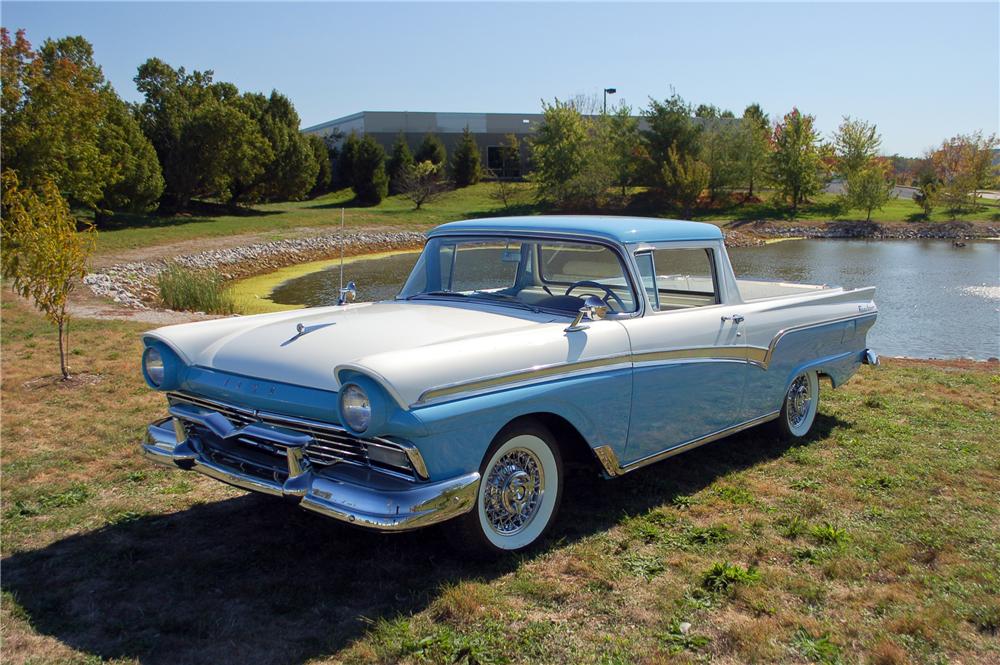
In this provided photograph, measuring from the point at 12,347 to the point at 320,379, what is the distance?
7889 mm

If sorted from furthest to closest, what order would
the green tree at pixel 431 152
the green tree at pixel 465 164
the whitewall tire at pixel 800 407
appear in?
1. the green tree at pixel 465 164
2. the green tree at pixel 431 152
3. the whitewall tire at pixel 800 407

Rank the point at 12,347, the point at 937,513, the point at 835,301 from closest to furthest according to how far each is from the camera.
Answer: the point at 937,513 → the point at 835,301 → the point at 12,347

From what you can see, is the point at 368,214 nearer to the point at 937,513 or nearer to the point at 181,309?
the point at 181,309

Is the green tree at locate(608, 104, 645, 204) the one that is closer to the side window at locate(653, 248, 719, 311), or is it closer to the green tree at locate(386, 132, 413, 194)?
the green tree at locate(386, 132, 413, 194)

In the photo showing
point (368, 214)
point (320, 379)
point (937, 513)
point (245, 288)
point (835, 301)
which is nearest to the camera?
point (320, 379)

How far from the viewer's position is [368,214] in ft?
129

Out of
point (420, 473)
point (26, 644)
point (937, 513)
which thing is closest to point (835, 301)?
point (937, 513)

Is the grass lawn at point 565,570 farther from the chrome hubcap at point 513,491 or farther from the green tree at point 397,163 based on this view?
the green tree at point 397,163

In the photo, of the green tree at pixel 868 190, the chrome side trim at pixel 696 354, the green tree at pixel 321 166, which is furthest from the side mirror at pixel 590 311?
the green tree at pixel 868 190

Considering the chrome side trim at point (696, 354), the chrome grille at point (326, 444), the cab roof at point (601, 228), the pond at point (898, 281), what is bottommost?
the pond at point (898, 281)

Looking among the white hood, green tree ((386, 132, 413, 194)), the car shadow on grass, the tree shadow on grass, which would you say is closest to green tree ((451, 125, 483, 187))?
green tree ((386, 132, 413, 194))

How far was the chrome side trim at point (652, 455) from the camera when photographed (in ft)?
13.9

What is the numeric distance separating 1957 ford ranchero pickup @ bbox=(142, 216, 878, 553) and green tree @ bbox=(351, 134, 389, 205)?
4119 centimetres

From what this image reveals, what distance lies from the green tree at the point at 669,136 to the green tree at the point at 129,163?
2968 cm
